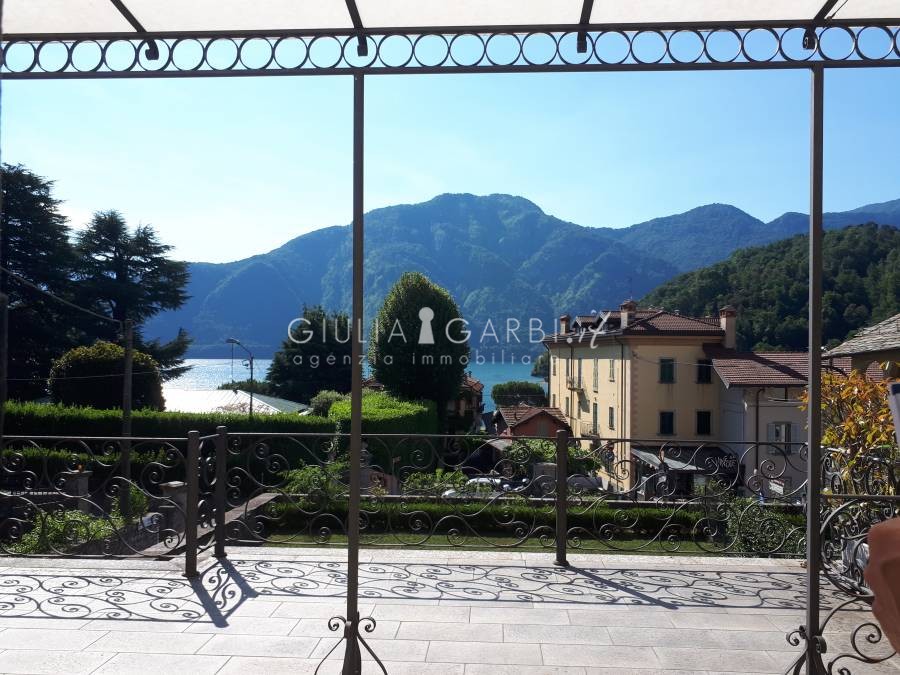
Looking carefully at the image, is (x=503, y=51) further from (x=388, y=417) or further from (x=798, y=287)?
(x=798, y=287)

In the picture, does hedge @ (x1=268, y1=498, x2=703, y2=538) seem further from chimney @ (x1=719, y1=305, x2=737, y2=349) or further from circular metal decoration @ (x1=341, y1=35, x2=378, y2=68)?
chimney @ (x1=719, y1=305, x2=737, y2=349)

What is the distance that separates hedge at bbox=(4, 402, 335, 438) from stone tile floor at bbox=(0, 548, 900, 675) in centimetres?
1301

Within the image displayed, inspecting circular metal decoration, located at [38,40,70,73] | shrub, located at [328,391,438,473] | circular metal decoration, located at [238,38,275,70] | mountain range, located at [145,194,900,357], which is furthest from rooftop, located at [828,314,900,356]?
mountain range, located at [145,194,900,357]

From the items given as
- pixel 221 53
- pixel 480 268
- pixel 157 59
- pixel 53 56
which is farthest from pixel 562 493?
pixel 480 268

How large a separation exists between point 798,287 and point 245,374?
198 feet

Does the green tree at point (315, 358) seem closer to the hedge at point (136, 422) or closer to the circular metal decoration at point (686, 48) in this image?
the hedge at point (136, 422)

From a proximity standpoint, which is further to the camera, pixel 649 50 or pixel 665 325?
pixel 665 325

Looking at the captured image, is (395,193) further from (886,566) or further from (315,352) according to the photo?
(886,566)

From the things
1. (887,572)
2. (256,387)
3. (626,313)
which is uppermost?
(626,313)

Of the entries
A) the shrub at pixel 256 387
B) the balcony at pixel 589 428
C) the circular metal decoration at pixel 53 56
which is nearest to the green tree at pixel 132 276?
the shrub at pixel 256 387

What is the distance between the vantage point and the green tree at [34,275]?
25.6 meters

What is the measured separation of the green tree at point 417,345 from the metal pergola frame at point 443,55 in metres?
21.6

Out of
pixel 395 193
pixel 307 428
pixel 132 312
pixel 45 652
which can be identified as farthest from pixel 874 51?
pixel 395 193

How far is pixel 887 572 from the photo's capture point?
1196 millimetres
